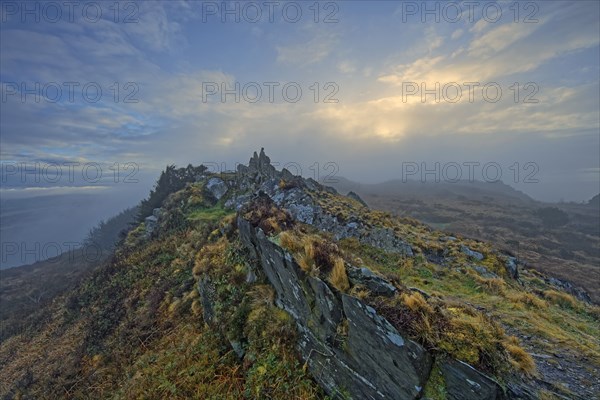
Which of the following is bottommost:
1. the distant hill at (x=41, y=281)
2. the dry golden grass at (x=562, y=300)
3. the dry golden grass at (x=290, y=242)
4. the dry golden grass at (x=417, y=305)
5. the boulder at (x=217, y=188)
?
the distant hill at (x=41, y=281)

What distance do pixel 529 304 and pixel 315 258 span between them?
8.39 m

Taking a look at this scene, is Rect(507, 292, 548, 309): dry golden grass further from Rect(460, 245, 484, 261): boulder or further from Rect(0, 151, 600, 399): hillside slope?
Rect(460, 245, 484, 261): boulder

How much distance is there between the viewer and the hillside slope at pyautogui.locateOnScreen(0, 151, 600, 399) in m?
5.23

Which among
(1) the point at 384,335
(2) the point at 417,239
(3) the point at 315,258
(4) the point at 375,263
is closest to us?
(1) the point at 384,335

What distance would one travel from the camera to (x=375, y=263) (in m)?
12.8

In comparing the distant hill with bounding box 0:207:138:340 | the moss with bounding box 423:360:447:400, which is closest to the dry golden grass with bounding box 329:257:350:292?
the moss with bounding box 423:360:447:400

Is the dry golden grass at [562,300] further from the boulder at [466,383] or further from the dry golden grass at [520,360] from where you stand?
the boulder at [466,383]

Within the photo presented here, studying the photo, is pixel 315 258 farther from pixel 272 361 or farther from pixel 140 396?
pixel 140 396

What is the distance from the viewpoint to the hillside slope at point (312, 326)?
5.23 m

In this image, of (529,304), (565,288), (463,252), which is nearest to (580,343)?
(529,304)

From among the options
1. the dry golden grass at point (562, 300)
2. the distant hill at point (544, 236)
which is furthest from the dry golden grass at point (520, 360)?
the distant hill at point (544, 236)

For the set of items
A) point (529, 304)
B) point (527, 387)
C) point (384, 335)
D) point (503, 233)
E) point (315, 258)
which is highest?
point (315, 258)

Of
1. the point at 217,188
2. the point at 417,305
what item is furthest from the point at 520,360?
the point at 217,188

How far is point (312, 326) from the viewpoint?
7438 mm
